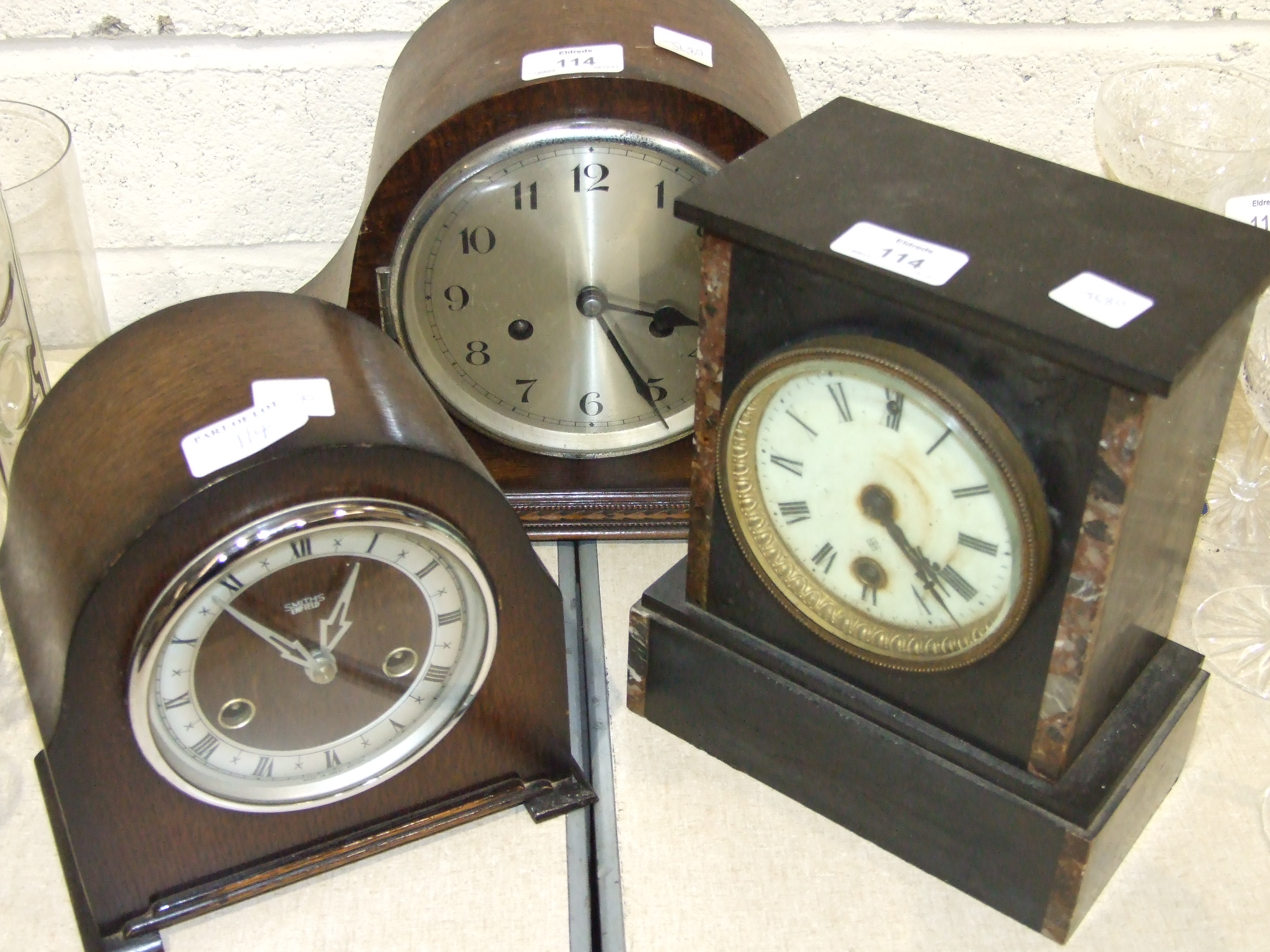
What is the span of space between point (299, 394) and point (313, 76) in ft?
2.18

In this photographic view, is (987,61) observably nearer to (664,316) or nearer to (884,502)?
(664,316)

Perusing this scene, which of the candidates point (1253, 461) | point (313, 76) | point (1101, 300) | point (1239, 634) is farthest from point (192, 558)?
point (1253, 461)

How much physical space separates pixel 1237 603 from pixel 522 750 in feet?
2.26

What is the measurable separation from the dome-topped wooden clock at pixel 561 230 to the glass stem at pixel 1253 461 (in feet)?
1.85

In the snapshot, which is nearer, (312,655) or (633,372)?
(312,655)

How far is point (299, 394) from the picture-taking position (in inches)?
37.9

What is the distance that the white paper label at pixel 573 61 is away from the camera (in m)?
1.14

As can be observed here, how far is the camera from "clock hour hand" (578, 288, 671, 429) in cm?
126

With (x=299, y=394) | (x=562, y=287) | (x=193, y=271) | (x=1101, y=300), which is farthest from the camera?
(x=193, y=271)

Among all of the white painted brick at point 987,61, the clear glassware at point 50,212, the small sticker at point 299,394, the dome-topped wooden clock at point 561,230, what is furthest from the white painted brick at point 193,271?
the small sticker at point 299,394

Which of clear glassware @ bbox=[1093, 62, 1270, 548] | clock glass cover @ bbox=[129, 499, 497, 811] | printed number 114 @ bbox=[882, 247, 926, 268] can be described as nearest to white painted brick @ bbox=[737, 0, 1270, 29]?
clear glassware @ bbox=[1093, 62, 1270, 548]

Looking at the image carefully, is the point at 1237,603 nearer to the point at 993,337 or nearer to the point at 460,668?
the point at 993,337

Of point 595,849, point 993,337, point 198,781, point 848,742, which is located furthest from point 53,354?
point 993,337

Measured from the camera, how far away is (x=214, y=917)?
106 cm
